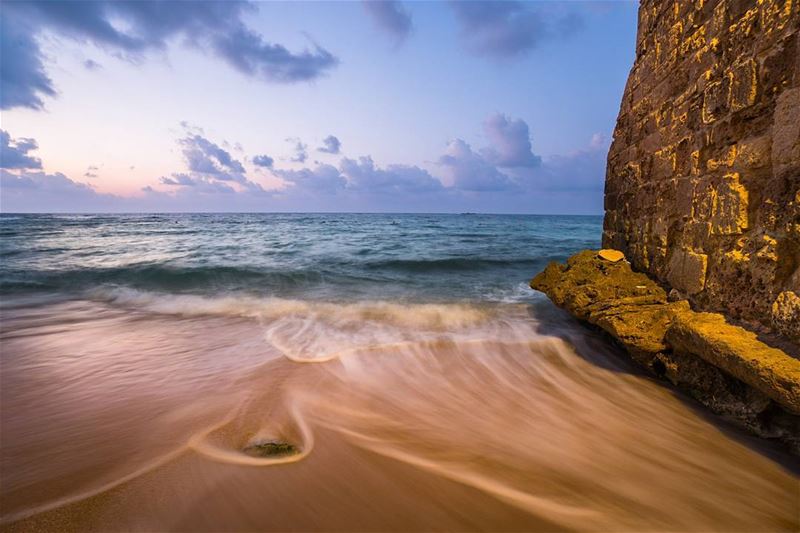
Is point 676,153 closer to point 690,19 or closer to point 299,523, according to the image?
point 690,19

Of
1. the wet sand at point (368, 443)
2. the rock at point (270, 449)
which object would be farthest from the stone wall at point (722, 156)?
the rock at point (270, 449)

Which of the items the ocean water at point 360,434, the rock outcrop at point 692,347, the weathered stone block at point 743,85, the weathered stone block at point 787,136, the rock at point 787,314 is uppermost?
the weathered stone block at point 743,85

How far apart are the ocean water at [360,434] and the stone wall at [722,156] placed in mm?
988

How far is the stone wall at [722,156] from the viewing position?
6.91ft

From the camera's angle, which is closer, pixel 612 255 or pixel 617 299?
pixel 617 299

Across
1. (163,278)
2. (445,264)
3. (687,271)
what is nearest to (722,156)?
(687,271)

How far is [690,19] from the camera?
3102mm

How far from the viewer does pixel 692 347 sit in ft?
8.66

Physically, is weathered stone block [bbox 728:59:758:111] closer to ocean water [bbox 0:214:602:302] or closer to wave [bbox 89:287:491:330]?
wave [bbox 89:287:491:330]

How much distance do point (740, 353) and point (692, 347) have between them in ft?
1.69

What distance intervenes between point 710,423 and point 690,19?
129 inches

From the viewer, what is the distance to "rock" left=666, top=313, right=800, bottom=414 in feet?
6.20

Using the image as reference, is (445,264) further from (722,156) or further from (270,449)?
(270,449)

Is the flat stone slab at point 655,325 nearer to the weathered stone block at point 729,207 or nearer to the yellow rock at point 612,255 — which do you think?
the yellow rock at point 612,255
